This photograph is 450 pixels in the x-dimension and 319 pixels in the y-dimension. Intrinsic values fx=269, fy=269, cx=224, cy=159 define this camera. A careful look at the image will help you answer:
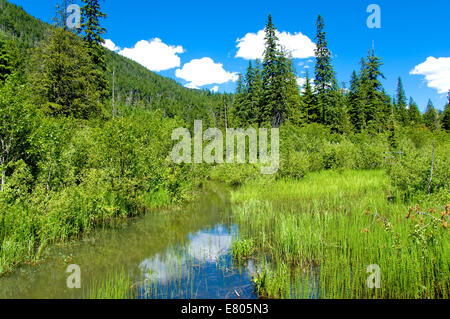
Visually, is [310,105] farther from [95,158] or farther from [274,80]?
[95,158]

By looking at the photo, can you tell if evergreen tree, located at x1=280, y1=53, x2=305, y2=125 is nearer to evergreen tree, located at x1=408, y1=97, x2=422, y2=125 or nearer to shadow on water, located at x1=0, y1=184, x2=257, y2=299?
shadow on water, located at x1=0, y1=184, x2=257, y2=299

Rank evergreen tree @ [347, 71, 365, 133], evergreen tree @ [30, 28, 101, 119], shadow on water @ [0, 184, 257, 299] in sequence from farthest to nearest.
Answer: evergreen tree @ [347, 71, 365, 133], evergreen tree @ [30, 28, 101, 119], shadow on water @ [0, 184, 257, 299]

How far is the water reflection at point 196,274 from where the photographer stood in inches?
231

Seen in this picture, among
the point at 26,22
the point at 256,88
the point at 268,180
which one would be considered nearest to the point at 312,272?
the point at 268,180

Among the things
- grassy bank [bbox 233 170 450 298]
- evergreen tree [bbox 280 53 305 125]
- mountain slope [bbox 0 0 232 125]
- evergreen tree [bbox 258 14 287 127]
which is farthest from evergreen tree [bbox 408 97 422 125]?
grassy bank [bbox 233 170 450 298]

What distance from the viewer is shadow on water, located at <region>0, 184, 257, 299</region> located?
596cm

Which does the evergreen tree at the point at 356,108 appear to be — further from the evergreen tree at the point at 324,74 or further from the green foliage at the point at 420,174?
the green foliage at the point at 420,174

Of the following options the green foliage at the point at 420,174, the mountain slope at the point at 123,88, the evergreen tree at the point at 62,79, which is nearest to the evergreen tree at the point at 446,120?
the green foliage at the point at 420,174

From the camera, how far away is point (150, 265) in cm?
741

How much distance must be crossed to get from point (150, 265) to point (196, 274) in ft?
4.99

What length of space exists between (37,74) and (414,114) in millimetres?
79031

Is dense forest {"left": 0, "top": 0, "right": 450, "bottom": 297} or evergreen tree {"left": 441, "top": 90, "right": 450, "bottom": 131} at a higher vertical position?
evergreen tree {"left": 441, "top": 90, "right": 450, "bottom": 131}

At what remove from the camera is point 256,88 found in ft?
167
